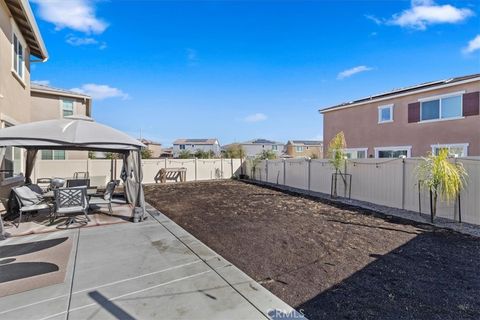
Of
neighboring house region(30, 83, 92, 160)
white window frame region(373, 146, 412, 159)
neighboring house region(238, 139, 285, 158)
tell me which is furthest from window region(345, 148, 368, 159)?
neighboring house region(238, 139, 285, 158)

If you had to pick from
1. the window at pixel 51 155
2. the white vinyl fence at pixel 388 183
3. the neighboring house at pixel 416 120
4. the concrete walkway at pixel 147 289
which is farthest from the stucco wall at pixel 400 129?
the window at pixel 51 155

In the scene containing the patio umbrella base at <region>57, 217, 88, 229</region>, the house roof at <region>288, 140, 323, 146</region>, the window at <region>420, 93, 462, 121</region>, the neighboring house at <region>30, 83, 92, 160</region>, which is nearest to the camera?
the patio umbrella base at <region>57, 217, 88, 229</region>

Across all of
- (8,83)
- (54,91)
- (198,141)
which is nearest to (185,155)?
(54,91)

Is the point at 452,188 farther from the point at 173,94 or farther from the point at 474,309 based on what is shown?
the point at 173,94

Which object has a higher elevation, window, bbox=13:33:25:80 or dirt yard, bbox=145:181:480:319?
window, bbox=13:33:25:80

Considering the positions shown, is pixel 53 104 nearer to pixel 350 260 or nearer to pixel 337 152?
pixel 337 152

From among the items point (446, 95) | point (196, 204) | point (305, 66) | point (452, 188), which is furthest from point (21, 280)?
point (446, 95)

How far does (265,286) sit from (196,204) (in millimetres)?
6632

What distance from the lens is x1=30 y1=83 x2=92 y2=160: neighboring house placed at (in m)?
15.8

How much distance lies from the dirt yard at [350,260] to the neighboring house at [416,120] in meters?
8.31

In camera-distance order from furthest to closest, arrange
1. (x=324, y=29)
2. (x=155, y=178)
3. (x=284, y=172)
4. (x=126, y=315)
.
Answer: (x=155, y=178), (x=284, y=172), (x=324, y=29), (x=126, y=315)

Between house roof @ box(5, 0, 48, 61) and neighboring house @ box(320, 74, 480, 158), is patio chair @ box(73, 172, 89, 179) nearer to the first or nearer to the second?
house roof @ box(5, 0, 48, 61)

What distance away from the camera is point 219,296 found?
330 cm

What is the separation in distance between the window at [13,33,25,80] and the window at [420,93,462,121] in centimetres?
1786
